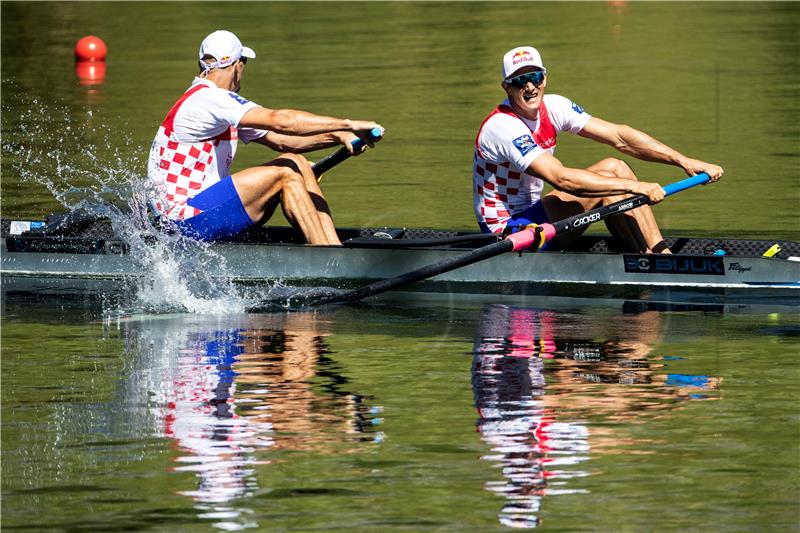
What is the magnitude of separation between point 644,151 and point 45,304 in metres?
4.42

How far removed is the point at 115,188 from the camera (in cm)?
1677

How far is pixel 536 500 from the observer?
23.8 ft

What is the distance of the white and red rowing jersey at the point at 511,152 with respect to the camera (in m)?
11.1

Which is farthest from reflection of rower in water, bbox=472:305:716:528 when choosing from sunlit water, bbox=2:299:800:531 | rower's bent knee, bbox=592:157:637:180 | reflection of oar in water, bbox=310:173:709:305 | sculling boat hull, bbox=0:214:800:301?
rower's bent knee, bbox=592:157:637:180

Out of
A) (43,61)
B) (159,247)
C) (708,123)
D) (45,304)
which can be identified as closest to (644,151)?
(159,247)

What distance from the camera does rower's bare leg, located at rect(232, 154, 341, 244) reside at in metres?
11.5

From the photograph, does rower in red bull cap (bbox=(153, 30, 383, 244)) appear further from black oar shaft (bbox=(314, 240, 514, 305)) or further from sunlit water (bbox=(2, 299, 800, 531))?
sunlit water (bbox=(2, 299, 800, 531))

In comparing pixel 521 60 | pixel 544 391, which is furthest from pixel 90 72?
pixel 544 391

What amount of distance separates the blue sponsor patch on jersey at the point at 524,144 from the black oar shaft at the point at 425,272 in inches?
25.0

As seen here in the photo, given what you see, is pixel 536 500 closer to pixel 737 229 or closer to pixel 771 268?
pixel 771 268

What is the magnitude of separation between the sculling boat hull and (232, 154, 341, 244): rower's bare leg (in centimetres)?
19

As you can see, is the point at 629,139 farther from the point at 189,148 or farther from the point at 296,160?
the point at 189,148

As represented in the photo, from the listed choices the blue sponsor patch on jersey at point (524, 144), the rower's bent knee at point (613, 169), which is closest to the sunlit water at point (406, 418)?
the rower's bent knee at point (613, 169)

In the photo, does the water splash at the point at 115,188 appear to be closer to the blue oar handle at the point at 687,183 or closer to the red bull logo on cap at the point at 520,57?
the red bull logo on cap at the point at 520,57
